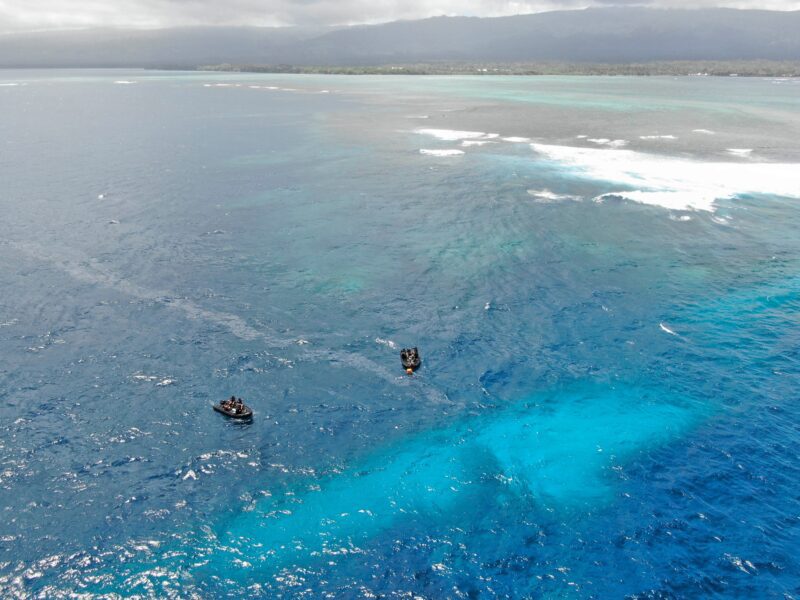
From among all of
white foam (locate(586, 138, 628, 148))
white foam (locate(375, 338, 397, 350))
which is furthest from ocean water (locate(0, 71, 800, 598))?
white foam (locate(586, 138, 628, 148))

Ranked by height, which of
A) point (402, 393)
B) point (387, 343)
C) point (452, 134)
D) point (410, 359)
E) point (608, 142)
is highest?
point (452, 134)

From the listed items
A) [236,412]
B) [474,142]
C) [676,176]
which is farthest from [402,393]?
[474,142]

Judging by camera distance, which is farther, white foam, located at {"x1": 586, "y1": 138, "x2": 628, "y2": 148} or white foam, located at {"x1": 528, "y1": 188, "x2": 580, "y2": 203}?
white foam, located at {"x1": 586, "y1": 138, "x2": 628, "y2": 148}


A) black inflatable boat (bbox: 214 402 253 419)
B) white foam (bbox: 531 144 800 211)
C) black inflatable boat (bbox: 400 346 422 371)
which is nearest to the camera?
black inflatable boat (bbox: 214 402 253 419)

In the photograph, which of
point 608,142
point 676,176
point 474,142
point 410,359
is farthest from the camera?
point 474,142

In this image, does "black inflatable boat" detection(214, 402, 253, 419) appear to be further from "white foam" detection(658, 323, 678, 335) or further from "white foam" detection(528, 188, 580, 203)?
"white foam" detection(528, 188, 580, 203)

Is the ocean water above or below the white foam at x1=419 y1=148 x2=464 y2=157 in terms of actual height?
below

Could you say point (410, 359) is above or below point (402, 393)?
above

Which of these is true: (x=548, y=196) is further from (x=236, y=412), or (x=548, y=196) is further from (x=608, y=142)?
(x=236, y=412)
